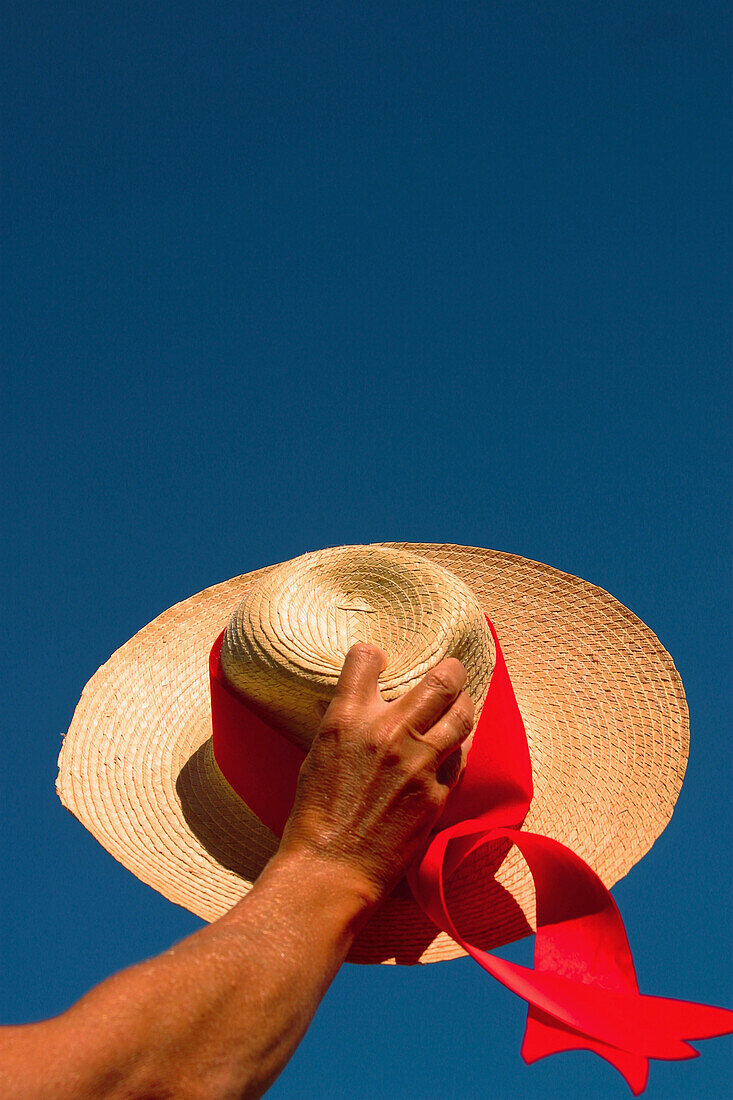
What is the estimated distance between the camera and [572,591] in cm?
315

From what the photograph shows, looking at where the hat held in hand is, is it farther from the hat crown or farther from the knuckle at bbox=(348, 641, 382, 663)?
the knuckle at bbox=(348, 641, 382, 663)

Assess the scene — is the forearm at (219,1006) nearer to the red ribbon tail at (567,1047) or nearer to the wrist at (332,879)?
the wrist at (332,879)

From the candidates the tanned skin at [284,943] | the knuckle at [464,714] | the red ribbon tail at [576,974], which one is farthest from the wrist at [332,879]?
the knuckle at [464,714]

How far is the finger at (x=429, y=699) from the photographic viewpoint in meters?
1.93

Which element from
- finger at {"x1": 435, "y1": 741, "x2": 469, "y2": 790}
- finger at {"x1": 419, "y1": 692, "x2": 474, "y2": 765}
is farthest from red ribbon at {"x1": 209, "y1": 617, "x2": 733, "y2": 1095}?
finger at {"x1": 419, "y1": 692, "x2": 474, "y2": 765}

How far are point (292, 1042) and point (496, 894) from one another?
0.98m

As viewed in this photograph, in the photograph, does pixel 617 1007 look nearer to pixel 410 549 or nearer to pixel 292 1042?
pixel 292 1042

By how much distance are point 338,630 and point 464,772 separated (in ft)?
1.45

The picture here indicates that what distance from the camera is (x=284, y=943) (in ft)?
5.13

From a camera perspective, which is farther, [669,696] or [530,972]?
[669,696]

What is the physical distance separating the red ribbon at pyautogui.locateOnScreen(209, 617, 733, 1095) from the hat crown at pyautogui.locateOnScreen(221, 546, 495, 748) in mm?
74

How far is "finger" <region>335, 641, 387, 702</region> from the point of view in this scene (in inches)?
77.7

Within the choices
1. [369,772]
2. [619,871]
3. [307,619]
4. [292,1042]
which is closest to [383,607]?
[307,619]

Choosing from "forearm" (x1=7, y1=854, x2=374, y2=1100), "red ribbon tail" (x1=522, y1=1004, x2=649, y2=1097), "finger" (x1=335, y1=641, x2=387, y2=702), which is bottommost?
"forearm" (x1=7, y1=854, x2=374, y2=1100)
